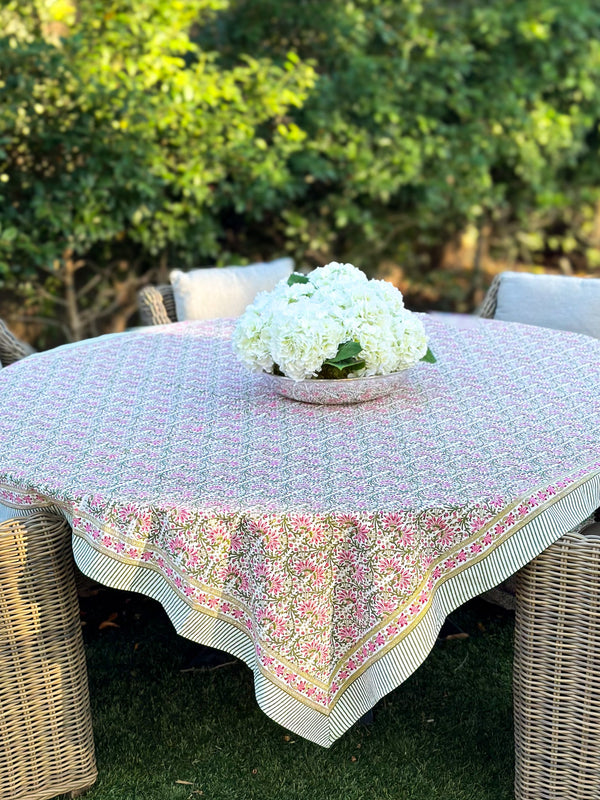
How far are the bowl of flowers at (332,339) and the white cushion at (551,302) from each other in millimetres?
1085

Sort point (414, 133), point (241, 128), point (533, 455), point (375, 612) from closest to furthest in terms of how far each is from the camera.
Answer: point (375, 612), point (533, 455), point (241, 128), point (414, 133)

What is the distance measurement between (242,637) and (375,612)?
0.90 ft

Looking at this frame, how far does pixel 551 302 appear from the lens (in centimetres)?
321

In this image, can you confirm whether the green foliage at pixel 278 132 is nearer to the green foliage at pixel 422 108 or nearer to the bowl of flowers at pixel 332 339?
the green foliage at pixel 422 108

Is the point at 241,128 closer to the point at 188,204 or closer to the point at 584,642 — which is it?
the point at 188,204

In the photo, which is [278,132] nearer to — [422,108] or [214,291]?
[422,108]

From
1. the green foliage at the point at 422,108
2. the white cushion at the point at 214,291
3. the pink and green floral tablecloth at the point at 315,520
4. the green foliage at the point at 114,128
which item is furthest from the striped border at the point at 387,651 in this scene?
the green foliage at the point at 422,108

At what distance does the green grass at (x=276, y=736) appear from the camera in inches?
86.6

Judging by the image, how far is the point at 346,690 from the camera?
1764 mm

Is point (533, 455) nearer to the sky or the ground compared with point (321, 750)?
nearer to the sky

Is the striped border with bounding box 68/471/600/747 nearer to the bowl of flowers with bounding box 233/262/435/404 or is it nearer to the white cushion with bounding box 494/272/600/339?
the bowl of flowers with bounding box 233/262/435/404

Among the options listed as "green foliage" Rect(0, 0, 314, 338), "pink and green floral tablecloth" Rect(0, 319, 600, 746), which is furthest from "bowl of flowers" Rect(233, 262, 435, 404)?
"green foliage" Rect(0, 0, 314, 338)

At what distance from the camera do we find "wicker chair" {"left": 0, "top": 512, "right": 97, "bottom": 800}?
193 cm

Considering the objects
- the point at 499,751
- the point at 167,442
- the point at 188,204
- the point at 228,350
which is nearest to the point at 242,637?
the point at 167,442
